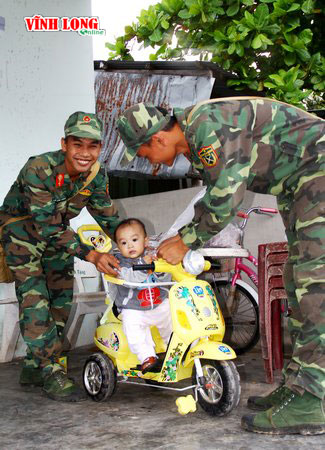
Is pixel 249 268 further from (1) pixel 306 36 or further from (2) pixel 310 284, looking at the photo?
(1) pixel 306 36

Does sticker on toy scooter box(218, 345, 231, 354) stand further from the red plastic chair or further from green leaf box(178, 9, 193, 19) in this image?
green leaf box(178, 9, 193, 19)

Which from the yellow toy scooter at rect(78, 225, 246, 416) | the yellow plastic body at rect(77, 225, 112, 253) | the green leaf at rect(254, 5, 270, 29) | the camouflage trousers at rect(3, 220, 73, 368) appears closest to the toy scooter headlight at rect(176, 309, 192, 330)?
the yellow toy scooter at rect(78, 225, 246, 416)

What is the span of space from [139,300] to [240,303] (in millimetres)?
2096

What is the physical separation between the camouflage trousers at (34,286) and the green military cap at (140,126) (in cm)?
131

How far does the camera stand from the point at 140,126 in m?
3.11

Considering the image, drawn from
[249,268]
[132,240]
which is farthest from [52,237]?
[249,268]

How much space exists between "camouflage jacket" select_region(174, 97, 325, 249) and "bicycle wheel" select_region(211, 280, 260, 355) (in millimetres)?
2548

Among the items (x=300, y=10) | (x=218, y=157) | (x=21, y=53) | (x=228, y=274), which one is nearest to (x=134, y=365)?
(x=218, y=157)

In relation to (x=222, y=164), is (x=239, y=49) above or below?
above

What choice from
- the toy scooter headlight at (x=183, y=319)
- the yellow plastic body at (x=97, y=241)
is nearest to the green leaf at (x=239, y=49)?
the yellow plastic body at (x=97, y=241)

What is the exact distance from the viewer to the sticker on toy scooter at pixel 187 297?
3.43m

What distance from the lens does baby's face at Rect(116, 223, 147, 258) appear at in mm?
3877

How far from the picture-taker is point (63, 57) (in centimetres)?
588

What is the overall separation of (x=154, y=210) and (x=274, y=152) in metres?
3.76
